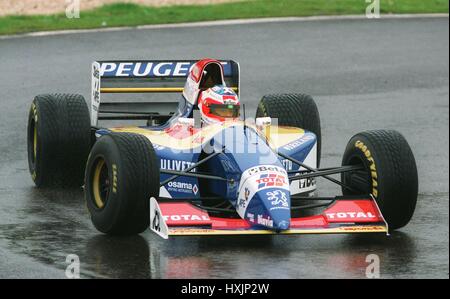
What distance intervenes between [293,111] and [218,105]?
1.49m

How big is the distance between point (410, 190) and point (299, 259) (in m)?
1.28

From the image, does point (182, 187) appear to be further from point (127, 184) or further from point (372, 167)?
point (372, 167)

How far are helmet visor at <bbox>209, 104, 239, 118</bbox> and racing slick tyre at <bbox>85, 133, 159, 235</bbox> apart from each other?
131 cm

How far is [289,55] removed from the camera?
934 inches

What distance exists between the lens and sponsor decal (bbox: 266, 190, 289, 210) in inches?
432

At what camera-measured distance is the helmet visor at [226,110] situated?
12.5 meters

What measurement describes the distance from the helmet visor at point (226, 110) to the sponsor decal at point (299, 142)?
55cm

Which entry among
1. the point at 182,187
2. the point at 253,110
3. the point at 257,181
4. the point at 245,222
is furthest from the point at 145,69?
the point at 253,110

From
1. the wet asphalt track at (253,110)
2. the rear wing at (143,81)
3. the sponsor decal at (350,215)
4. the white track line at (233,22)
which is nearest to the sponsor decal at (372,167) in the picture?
the sponsor decal at (350,215)

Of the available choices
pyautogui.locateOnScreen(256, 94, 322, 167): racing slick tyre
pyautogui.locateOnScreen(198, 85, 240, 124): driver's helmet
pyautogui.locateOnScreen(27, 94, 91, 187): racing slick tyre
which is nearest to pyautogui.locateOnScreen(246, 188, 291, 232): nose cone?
pyautogui.locateOnScreen(198, 85, 240, 124): driver's helmet

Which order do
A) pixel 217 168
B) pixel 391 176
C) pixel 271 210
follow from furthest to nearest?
pixel 217 168
pixel 391 176
pixel 271 210

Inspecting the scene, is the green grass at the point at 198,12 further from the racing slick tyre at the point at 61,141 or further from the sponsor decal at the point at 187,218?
the sponsor decal at the point at 187,218

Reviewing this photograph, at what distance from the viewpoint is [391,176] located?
11539 millimetres

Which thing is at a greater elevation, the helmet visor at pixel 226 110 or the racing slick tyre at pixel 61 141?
the helmet visor at pixel 226 110
